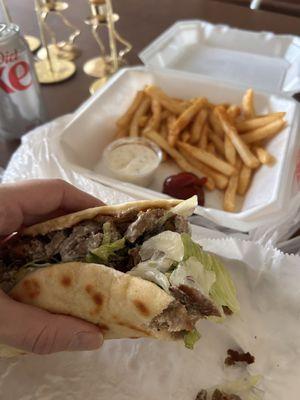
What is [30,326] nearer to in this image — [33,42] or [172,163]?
[172,163]

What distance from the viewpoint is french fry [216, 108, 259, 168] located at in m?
2.23

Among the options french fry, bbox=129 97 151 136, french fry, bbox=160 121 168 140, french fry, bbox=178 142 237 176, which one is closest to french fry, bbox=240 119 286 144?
french fry, bbox=178 142 237 176

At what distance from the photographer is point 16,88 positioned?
228cm

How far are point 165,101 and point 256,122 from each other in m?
0.53

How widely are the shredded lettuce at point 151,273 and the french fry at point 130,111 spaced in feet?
4.38

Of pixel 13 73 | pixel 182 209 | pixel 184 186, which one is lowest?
pixel 184 186

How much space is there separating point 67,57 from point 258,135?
1.51m

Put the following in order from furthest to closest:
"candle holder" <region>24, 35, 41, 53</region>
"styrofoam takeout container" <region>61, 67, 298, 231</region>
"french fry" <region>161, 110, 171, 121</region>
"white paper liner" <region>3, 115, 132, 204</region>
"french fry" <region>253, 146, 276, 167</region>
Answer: "candle holder" <region>24, 35, 41, 53</region>, "french fry" <region>161, 110, 171, 121</region>, "french fry" <region>253, 146, 276, 167</region>, "white paper liner" <region>3, 115, 132, 204</region>, "styrofoam takeout container" <region>61, 67, 298, 231</region>

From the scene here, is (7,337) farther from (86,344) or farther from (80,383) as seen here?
(80,383)

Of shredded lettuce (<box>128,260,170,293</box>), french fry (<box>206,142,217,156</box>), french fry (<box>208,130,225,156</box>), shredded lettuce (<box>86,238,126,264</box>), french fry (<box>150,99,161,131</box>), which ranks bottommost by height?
french fry (<box>206,142,217,156</box>)

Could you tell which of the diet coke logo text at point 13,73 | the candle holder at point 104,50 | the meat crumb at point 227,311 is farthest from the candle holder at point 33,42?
the meat crumb at point 227,311

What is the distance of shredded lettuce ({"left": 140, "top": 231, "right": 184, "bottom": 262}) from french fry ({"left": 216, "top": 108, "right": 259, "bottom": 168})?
1.01 meters

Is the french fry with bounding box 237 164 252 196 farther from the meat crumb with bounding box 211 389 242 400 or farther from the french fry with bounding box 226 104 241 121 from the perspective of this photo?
the meat crumb with bounding box 211 389 242 400

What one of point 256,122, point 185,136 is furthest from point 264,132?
point 185,136
